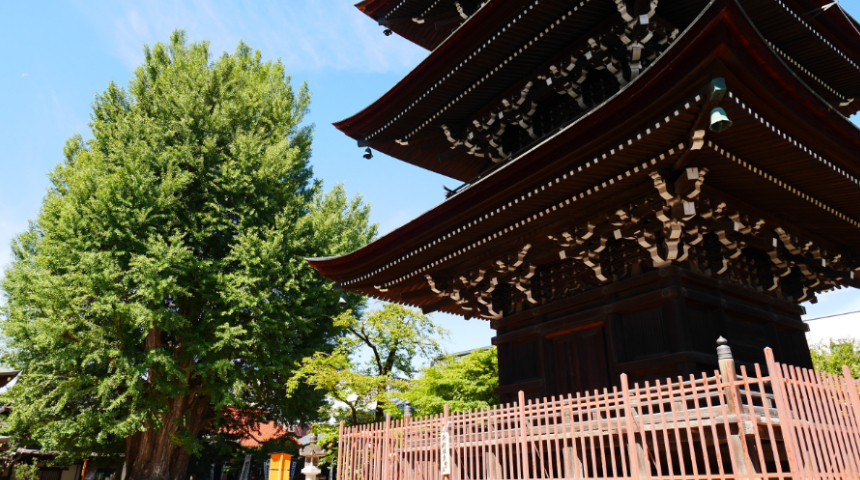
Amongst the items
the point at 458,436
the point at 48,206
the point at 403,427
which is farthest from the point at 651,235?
the point at 48,206

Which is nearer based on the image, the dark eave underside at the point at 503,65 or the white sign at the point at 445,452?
the white sign at the point at 445,452

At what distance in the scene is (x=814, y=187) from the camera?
257 inches

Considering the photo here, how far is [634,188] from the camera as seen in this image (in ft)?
22.0

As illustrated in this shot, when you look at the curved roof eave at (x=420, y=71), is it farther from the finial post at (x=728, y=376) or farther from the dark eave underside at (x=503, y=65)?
the finial post at (x=728, y=376)

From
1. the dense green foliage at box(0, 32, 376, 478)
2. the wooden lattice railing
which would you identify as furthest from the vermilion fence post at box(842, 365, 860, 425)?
the dense green foliage at box(0, 32, 376, 478)

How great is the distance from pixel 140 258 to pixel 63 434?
A: 19.6 feet

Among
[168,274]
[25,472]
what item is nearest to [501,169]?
[168,274]

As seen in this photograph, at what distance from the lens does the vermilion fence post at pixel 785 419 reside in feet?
14.3

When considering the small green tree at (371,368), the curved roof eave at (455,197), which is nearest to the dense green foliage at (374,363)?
the small green tree at (371,368)

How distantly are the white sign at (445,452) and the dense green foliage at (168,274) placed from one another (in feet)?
39.2

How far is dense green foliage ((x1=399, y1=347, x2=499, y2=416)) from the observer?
15.4m

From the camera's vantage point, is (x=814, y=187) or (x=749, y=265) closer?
(x=814, y=187)

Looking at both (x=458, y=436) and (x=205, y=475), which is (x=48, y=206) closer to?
(x=205, y=475)

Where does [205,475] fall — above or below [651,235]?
below
